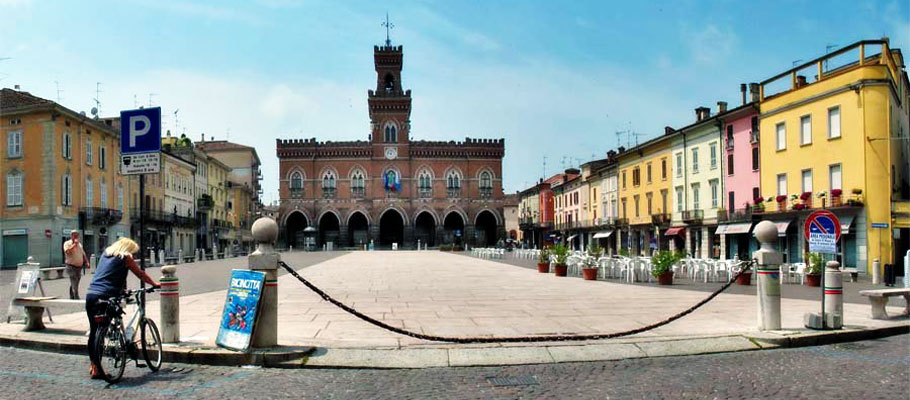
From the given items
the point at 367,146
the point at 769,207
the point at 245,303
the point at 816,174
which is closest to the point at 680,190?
the point at 769,207

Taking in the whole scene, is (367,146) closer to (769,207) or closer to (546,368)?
(769,207)

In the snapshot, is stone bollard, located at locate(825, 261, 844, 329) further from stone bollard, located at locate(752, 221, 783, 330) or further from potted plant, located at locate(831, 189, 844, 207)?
potted plant, located at locate(831, 189, 844, 207)

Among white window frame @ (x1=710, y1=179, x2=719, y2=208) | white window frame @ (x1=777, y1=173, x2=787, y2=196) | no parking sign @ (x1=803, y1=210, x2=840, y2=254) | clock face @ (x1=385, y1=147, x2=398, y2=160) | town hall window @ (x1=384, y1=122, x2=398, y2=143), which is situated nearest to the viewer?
no parking sign @ (x1=803, y1=210, x2=840, y2=254)

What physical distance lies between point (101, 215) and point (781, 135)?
37510 mm

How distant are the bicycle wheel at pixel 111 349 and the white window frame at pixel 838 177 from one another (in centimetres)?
2876

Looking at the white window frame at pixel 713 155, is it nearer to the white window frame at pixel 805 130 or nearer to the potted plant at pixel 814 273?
the white window frame at pixel 805 130

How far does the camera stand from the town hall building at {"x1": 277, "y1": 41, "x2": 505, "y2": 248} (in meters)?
80.2

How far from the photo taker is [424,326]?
992 cm

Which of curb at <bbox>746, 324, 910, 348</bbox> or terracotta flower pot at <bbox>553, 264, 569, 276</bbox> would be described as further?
terracotta flower pot at <bbox>553, 264, 569, 276</bbox>

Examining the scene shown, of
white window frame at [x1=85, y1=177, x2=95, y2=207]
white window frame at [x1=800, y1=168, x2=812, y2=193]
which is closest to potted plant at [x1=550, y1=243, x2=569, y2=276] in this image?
white window frame at [x1=800, y1=168, x2=812, y2=193]

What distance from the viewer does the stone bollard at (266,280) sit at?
302 inches

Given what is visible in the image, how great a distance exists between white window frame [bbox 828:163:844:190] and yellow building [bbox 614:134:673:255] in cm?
1513

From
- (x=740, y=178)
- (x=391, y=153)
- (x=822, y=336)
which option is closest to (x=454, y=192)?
(x=391, y=153)

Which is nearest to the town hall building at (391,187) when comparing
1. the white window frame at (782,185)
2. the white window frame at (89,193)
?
the white window frame at (89,193)
